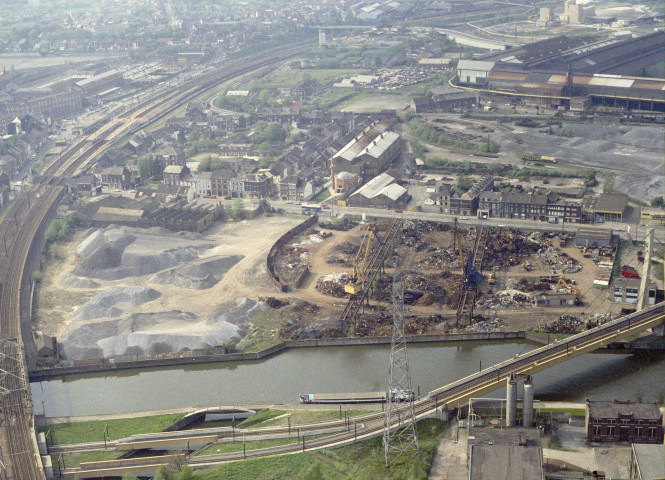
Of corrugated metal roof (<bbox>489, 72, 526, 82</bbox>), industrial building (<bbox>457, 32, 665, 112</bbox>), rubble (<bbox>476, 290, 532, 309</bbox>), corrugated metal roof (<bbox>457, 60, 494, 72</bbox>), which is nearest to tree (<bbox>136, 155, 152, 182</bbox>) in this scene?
rubble (<bbox>476, 290, 532, 309</bbox>)

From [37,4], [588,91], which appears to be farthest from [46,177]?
[37,4]

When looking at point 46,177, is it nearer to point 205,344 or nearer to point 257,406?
point 205,344

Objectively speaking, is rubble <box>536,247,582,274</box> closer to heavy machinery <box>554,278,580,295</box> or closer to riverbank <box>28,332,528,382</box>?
heavy machinery <box>554,278,580,295</box>

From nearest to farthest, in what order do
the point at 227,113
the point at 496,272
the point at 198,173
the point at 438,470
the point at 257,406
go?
the point at 438,470 → the point at 257,406 → the point at 496,272 → the point at 198,173 → the point at 227,113

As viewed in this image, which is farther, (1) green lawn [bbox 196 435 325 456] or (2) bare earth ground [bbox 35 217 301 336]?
(2) bare earth ground [bbox 35 217 301 336]

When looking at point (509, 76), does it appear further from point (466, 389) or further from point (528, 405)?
point (528, 405)

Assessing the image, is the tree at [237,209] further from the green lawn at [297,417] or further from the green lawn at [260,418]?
the green lawn at [297,417]
